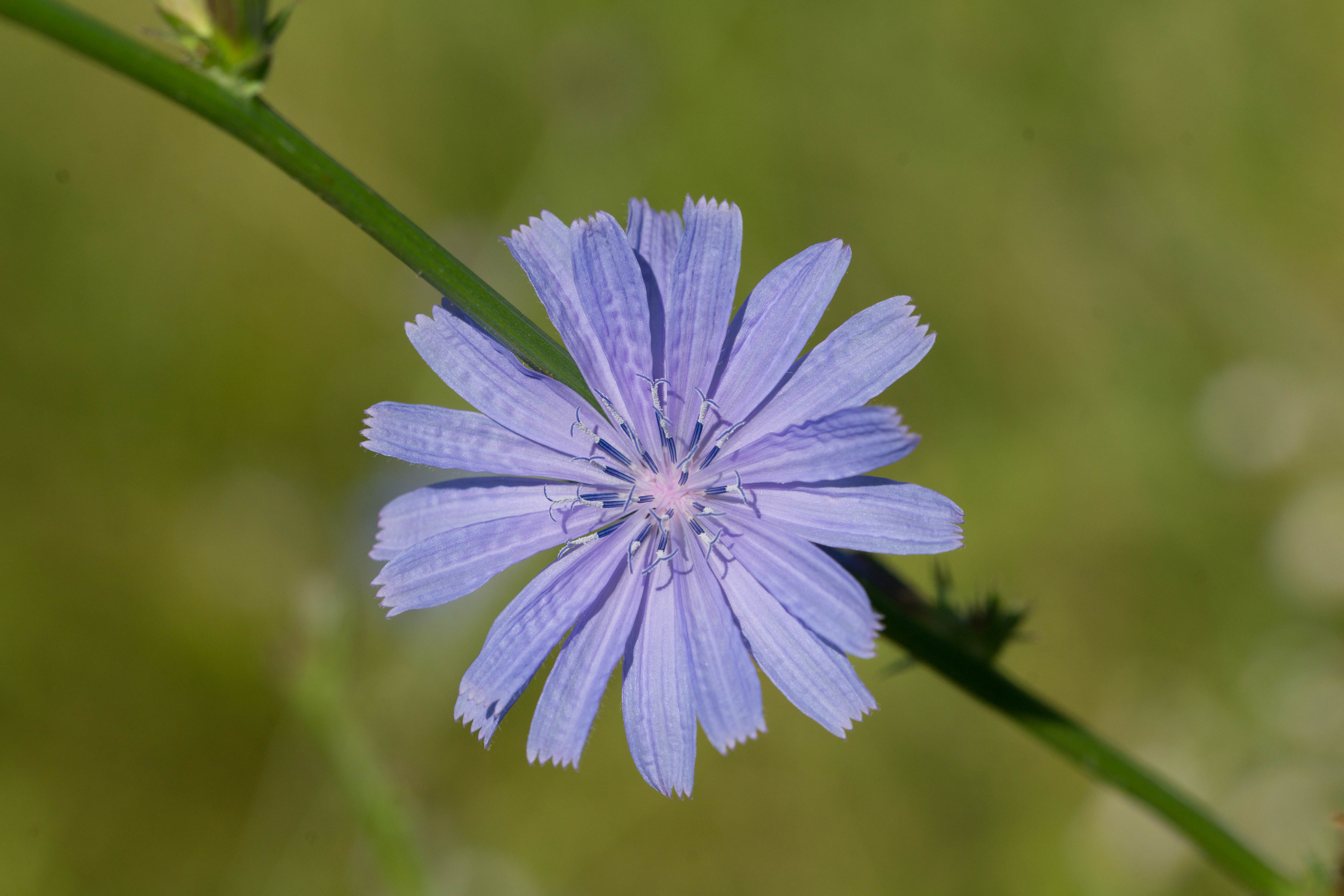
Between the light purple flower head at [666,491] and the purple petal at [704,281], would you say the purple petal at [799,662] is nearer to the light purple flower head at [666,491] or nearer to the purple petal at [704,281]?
the light purple flower head at [666,491]

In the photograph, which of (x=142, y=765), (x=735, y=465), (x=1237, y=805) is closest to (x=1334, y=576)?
(x=1237, y=805)

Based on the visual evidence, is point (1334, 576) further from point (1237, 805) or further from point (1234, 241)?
point (1234, 241)

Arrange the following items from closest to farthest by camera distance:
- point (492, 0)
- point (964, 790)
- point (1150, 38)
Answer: point (964, 790), point (1150, 38), point (492, 0)

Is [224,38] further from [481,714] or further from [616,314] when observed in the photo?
[481,714]

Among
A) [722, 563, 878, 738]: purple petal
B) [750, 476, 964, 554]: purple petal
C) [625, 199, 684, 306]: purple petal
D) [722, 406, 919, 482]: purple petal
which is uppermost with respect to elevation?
[625, 199, 684, 306]: purple petal

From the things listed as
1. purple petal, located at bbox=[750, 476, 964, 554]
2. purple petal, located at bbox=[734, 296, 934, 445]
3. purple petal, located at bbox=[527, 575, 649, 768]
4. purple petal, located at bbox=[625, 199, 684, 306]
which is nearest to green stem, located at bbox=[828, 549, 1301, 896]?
purple petal, located at bbox=[750, 476, 964, 554]

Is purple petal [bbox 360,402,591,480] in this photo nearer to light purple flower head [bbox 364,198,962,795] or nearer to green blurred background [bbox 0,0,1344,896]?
light purple flower head [bbox 364,198,962,795]

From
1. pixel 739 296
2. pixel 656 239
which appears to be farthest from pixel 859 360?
pixel 739 296
